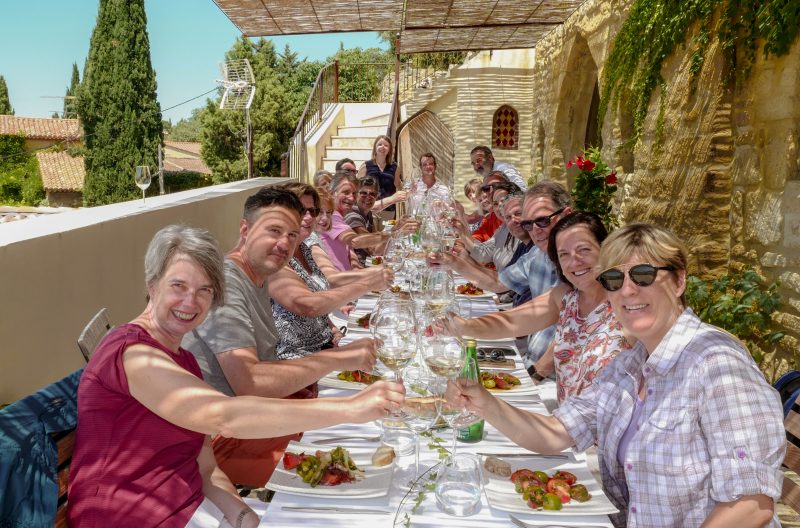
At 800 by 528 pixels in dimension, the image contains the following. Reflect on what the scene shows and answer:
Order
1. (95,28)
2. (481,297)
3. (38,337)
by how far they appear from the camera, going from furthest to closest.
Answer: (95,28) → (481,297) → (38,337)

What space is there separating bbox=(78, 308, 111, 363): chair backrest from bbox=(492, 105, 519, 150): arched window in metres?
12.7

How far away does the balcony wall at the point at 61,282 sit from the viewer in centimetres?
286

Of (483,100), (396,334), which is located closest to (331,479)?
(396,334)

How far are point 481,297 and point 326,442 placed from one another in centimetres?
222

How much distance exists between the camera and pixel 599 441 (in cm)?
176

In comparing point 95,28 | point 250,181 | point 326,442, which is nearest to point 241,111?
point 95,28

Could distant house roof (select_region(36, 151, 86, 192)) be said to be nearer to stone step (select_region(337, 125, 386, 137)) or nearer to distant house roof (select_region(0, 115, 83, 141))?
distant house roof (select_region(0, 115, 83, 141))

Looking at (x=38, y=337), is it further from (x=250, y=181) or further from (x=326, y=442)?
(x=250, y=181)

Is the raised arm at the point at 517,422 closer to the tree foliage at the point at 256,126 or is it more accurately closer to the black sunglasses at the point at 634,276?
the black sunglasses at the point at 634,276

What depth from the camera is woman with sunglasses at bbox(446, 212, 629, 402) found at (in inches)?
88.0

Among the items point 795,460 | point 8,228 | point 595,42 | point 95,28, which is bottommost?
point 795,460

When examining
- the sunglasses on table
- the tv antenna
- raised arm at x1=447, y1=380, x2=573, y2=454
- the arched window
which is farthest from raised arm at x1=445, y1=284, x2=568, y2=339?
the tv antenna

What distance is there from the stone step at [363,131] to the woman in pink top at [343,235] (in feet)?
29.5

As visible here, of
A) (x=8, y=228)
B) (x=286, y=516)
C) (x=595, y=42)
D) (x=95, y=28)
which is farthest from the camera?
(x=95, y=28)
